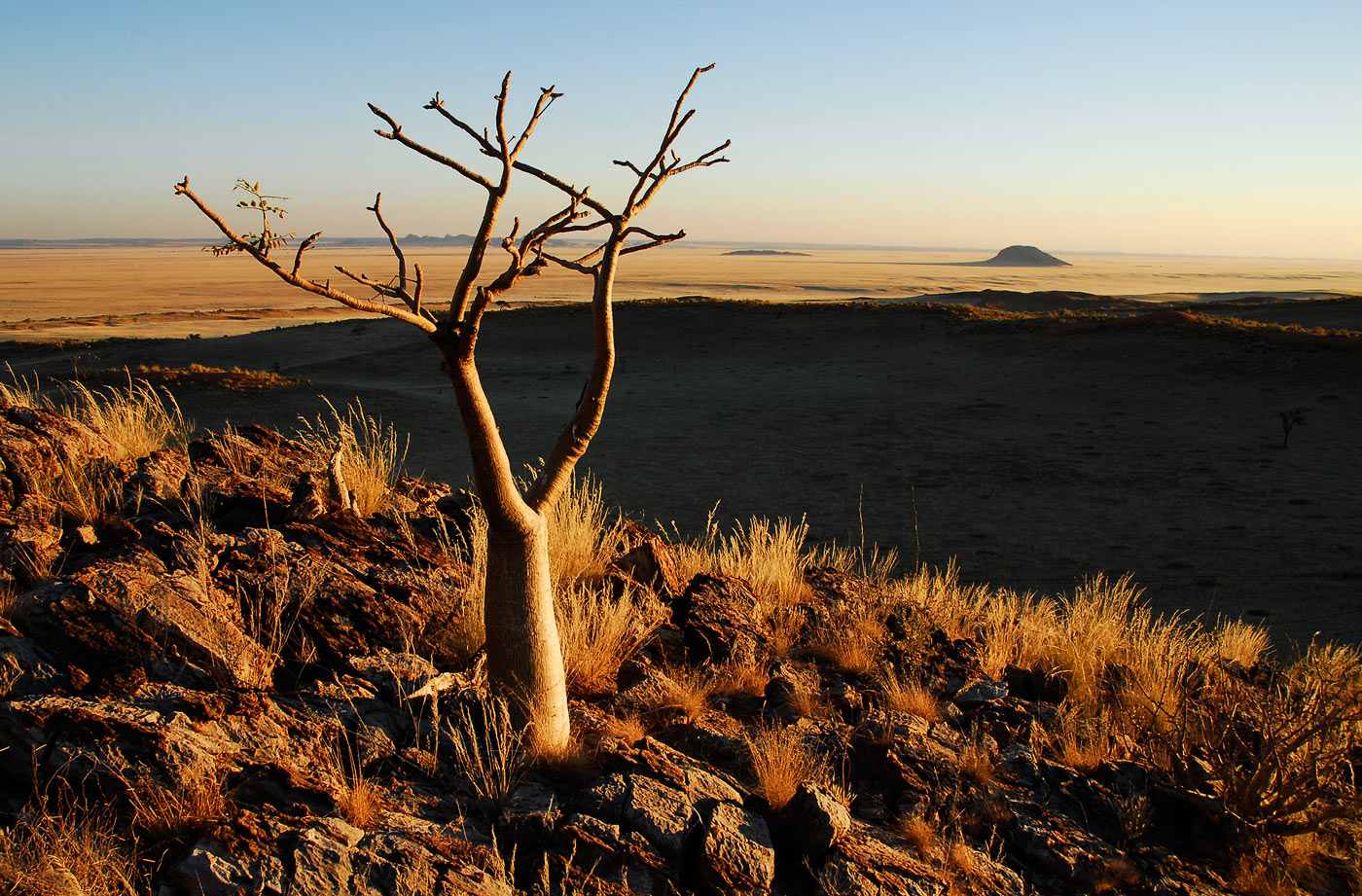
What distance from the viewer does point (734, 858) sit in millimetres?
2488

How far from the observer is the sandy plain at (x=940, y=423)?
871 cm

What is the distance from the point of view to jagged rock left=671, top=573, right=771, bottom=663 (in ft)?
13.3

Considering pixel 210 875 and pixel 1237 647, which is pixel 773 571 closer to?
pixel 1237 647

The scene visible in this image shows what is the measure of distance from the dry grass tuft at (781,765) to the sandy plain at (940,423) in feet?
14.9

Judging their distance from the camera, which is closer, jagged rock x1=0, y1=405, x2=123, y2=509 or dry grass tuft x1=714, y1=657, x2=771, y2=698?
dry grass tuft x1=714, y1=657, x2=771, y2=698

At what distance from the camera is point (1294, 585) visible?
759cm

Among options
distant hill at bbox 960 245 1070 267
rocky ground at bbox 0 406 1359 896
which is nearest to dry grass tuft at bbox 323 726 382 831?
rocky ground at bbox 0 406 1359 896

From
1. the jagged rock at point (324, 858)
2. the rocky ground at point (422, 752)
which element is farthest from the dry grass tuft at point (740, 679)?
the jagged rock at point (324, 858)

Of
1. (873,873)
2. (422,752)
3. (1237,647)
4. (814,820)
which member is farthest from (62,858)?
(1237,647)

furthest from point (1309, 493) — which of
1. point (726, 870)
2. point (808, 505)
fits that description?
point (726, 870)

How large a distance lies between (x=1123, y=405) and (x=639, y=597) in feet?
48.8

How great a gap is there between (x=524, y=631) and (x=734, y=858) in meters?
0.95

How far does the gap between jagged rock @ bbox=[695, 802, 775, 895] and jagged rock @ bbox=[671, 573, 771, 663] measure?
133 centimetres

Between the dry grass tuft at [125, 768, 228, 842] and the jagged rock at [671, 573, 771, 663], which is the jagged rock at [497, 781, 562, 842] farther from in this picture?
the jagged rock at [671, 573, 771, 663]
